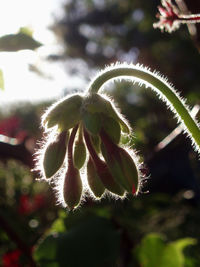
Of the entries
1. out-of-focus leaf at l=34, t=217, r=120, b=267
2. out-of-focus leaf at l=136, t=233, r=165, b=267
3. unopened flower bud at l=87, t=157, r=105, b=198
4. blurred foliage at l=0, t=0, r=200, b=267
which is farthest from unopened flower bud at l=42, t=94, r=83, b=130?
out-of-focus leaf at l=136, t=233, r=165, b=267

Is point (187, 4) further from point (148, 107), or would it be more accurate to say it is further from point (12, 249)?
point (148, 107)

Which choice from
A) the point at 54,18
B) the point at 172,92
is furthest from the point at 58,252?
the point at 54,18

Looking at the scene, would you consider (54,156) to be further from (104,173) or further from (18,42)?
(18,42)

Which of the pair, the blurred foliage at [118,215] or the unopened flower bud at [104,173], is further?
the blurred foliage at [118,215]

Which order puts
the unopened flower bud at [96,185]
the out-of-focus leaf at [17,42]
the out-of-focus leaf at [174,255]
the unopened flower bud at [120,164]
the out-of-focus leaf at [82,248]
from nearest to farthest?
the unopened flower bud at [120,164] → the unopened flower bud at [96,185] → the out-of-focus leaf at [17,42] → the out-of-focus leaf at [82,248] → the out-of-focus leaf at [174,255]

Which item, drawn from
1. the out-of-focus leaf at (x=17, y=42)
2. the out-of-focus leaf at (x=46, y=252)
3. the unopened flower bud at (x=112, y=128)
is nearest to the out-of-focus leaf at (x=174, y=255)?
the out-of-focus leaf at (x=46, y=252)

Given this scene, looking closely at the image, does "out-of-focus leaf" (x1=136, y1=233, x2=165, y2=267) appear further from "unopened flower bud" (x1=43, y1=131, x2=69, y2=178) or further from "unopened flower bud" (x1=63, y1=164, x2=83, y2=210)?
"unopened flower bud" (x1=43, y1=131, x2=69, y2=178)

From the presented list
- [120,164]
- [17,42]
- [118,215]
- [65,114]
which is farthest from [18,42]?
[118,215]

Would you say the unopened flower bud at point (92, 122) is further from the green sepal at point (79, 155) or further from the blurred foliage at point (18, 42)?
the blurred foliage at point (18, 42)
